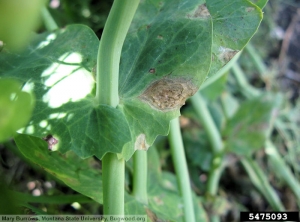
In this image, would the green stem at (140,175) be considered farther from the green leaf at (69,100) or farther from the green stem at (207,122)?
the green stem at (207,122)

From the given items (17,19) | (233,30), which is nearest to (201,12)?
(233,30)

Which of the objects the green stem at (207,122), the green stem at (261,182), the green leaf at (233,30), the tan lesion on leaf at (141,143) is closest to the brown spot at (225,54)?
the green leaf at (233,30)

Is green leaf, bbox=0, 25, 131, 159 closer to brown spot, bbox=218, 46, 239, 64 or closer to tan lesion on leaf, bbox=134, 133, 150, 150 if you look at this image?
tan lesion on leaf, bbox=134, 133, 150, 150

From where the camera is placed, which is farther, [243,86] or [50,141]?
[243,86]

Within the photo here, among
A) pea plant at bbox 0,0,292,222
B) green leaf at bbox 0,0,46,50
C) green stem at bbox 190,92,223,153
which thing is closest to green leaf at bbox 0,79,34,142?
green leaf at bbox 0,0,46,50

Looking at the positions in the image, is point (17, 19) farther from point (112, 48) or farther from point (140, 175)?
point (140, 175)

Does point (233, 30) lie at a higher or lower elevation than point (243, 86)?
lower
